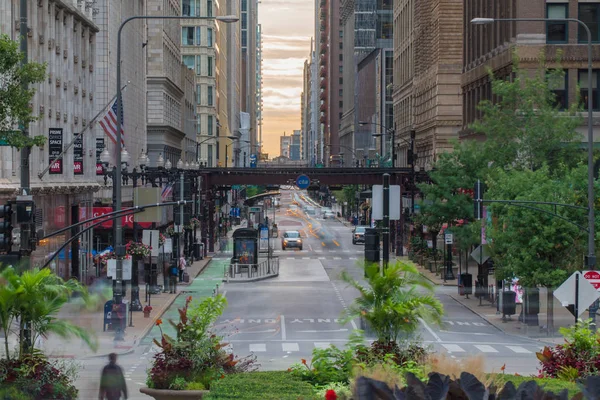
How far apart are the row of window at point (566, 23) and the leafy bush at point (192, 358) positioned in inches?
1816

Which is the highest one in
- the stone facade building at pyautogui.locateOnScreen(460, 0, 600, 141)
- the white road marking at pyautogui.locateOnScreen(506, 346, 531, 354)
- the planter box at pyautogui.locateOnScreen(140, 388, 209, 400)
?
the stone facade building at pyautogui.locateOnScreen(460, 0, 600, 141)

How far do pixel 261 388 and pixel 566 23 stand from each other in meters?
49.6

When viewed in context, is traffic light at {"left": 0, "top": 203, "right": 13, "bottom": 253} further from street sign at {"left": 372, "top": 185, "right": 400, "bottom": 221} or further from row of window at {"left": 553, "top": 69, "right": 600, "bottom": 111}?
row of window at {"left": 553, "top": 69, "right": 600, "bottom": 111}

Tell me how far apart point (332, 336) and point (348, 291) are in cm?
1752

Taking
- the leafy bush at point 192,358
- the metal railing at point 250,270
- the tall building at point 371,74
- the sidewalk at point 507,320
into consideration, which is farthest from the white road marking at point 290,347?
the tall building at point 371,74

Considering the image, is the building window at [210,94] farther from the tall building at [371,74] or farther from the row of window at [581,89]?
the row of window at [581,89]

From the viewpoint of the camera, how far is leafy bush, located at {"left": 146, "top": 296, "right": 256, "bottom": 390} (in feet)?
63.0

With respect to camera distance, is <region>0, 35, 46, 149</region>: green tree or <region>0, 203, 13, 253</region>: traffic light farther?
<region>0, 35, 46, 149</region>: green tree

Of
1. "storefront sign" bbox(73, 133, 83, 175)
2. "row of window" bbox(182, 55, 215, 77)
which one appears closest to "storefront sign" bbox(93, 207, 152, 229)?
"storefront sign" bbox(73, 133, 83, 175)

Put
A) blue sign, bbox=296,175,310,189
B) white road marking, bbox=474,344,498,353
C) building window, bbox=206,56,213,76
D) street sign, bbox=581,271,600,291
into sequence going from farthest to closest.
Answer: building window, bbox=206,56,213,76 → blue sign, bbox=296,175,310,189 → white road marking, bbox=474,344,498,353 → street sign, bbox=581,271,600,291

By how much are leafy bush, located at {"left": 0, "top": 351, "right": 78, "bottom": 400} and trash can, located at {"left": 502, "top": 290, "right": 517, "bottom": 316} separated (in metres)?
27.3

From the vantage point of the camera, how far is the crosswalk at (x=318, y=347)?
108ft

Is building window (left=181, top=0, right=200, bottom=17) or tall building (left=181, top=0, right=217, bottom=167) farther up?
building window (left=181, top=0, right=200, bottom=17)

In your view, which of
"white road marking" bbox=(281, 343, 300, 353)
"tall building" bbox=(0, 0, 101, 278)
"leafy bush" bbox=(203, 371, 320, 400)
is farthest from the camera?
"tall building" bbox=(0, 0, 101, 278)
